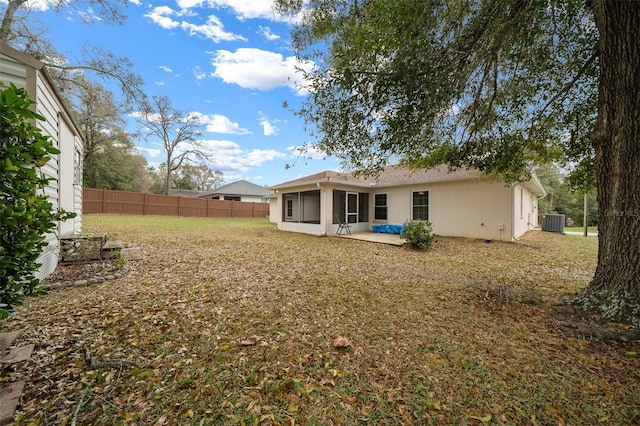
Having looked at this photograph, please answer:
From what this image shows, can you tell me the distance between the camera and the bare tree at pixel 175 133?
2531 centimetres

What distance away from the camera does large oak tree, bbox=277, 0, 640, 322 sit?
2998mm

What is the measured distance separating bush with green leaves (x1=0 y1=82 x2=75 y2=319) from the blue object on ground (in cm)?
1059

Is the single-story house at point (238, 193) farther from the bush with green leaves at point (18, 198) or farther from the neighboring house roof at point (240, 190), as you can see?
the bush with green leaves at point (18, 198)

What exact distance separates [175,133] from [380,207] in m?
24.3

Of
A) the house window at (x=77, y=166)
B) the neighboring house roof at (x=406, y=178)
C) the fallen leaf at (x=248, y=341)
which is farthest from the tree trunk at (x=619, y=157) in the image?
the house window at (x=77, y=166)

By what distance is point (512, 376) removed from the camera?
214 centimetres

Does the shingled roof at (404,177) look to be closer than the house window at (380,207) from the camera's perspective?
Yes

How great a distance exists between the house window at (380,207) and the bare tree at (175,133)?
22.2 metres

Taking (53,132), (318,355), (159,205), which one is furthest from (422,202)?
(159,205)

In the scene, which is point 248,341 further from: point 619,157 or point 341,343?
point 619,157

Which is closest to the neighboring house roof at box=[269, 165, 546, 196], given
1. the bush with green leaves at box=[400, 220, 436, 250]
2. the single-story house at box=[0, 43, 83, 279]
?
the bush with green leaves at box=[400, 220, 436, 250]

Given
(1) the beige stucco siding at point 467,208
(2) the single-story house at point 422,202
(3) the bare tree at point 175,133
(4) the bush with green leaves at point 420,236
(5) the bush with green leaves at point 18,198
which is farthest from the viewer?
(3) the bare tree at point 175,133

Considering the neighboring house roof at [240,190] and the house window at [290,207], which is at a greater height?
the neighboring house roof at [240,190]

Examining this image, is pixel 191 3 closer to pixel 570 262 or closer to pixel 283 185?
pixel 283 185
